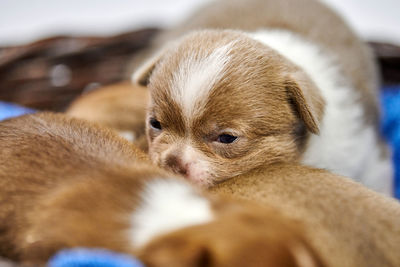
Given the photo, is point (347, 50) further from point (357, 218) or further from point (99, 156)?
point (99, 156)

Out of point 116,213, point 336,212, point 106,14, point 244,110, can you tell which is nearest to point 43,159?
point 116,213

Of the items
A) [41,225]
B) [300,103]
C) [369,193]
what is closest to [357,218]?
[369,193]

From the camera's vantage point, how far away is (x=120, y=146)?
5.72 feet

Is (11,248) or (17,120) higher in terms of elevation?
(17,120)

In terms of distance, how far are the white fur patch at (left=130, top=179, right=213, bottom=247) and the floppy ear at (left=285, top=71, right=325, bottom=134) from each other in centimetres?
82

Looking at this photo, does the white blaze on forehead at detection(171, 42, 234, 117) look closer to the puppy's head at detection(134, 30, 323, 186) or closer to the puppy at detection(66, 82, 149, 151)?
the puppy's head at detection(134, 30, 323, 186)

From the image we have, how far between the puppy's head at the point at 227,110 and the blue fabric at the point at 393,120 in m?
1.01

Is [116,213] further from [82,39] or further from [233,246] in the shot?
[82,39]

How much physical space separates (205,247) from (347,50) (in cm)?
209

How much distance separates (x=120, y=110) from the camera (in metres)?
2.66

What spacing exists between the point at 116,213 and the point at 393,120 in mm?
2323

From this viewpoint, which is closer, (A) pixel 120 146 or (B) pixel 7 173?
(B) pixel 7 173

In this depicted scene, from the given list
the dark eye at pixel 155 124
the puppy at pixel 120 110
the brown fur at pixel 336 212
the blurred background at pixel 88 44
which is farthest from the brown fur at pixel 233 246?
the blurred background at pixel 88 44

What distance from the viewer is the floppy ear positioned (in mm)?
2039
